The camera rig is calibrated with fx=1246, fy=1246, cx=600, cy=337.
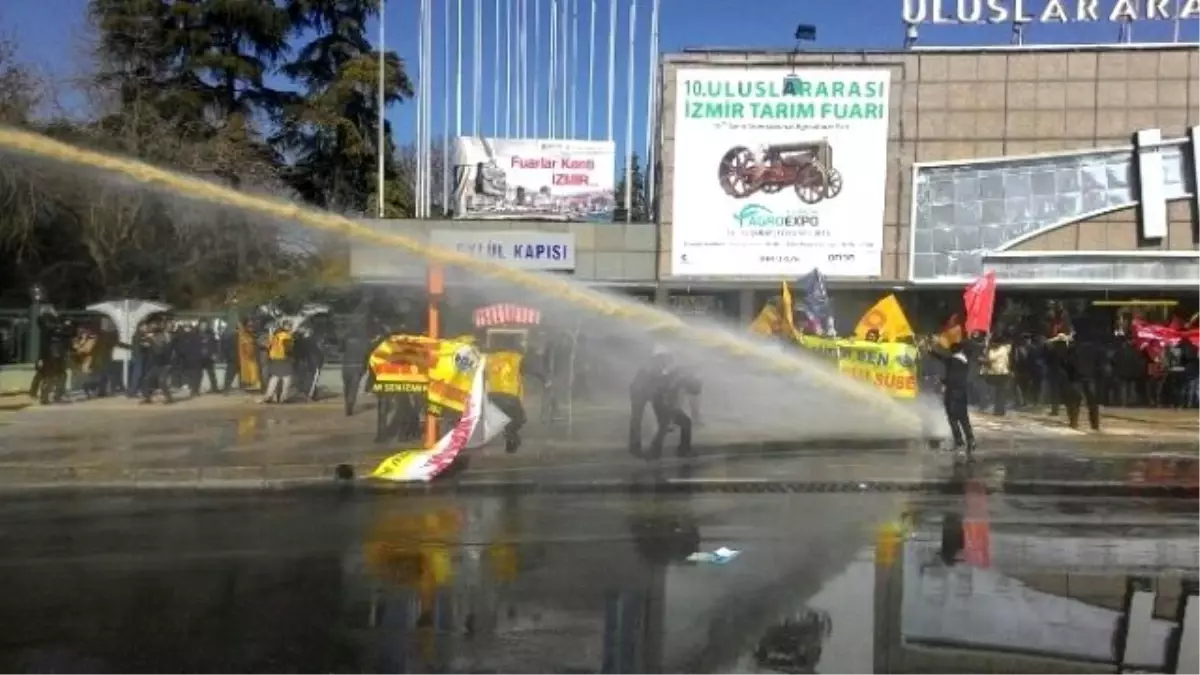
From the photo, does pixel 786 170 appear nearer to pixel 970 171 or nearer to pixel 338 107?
pixel 970 171

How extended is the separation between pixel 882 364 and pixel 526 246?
44.3 ft

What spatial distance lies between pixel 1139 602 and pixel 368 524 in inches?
239

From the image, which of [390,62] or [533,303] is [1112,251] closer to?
[533,303]

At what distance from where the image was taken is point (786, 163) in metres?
28.9

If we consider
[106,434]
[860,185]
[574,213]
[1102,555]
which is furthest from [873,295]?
[1102,555]

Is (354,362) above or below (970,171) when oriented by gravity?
below

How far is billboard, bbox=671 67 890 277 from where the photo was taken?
2889 centimetres

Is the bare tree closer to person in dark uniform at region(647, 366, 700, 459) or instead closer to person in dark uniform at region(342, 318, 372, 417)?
person in dark uniform at region(342, 318, 372, 417)

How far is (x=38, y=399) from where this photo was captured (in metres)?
22.6

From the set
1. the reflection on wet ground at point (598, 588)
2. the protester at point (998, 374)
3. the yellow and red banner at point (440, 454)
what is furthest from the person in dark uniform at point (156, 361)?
the protester at point (998, 374)

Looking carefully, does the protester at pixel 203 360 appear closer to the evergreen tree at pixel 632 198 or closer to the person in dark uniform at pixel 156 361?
the person in dark uniform at pixel 156 361

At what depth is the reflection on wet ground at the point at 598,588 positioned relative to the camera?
639 cm

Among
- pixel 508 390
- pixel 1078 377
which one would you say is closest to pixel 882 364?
pixel 1078 377

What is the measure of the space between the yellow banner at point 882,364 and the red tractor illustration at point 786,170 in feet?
36.4
